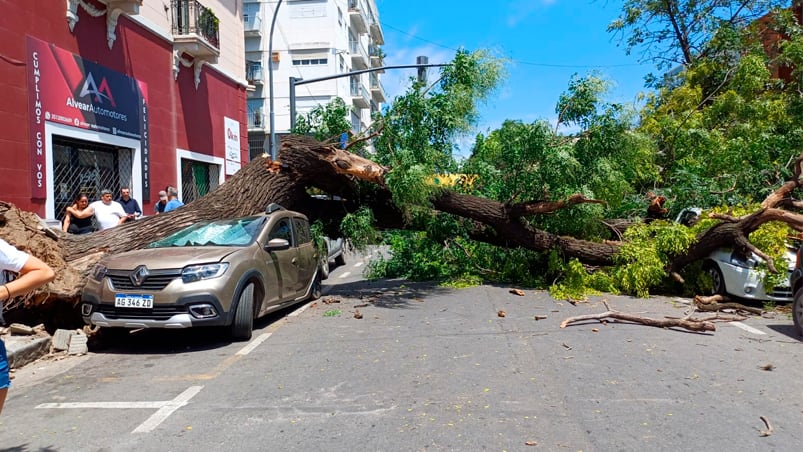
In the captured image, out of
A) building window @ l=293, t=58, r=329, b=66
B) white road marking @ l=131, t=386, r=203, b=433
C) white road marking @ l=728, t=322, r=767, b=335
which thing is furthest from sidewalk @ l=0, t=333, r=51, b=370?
building window @ l=293, t=58, r=329, b=66

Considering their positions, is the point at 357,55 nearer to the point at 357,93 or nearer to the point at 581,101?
the point at 357,93

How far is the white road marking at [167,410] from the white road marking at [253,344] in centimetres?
137

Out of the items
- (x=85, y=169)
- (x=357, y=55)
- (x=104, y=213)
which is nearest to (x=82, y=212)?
(x=104, y=213)

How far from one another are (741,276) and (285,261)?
6817mm

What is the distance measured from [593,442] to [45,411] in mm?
4209

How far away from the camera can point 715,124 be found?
1691 centimetres

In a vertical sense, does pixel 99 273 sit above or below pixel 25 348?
above

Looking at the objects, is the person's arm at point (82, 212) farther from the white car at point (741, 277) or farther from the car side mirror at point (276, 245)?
the white car at point (741, 277)

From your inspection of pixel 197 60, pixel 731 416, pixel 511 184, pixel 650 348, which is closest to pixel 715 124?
pixel 511 184

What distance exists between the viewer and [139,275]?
6.71 m

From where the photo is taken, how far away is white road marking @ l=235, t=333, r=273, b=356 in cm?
679

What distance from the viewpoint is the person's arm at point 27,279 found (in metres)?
3.03

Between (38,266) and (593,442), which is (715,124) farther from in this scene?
(38,266)

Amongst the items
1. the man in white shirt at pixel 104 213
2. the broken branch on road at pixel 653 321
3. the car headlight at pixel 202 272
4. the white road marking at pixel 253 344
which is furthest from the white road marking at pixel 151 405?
the man in white shirt at pixel 104 213
